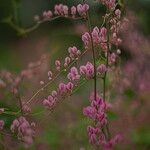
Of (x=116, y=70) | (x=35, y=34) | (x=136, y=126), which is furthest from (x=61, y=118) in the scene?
(x=35, y=34)

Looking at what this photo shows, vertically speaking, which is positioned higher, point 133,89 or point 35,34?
point 133,89

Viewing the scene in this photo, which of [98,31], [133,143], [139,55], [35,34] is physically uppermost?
[98,31]

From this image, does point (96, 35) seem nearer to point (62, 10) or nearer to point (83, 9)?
point (83, 9)

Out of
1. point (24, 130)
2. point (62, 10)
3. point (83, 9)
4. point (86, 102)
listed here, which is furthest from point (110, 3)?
point (86, 102)

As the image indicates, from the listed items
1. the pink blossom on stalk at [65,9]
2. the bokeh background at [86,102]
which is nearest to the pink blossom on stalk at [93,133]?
the pink blossom on stalk at [65,9]

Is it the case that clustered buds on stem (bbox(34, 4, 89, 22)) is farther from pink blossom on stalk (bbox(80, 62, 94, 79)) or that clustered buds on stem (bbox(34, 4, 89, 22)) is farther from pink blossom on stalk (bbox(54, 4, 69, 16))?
pink blossom on stalk (bbox(80, 62, 94, 79))

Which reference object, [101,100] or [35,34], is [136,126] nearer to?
[101,100]

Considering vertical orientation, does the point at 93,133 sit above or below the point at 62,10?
below

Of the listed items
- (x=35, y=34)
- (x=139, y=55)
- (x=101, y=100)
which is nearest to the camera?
(x=101, y=100)
